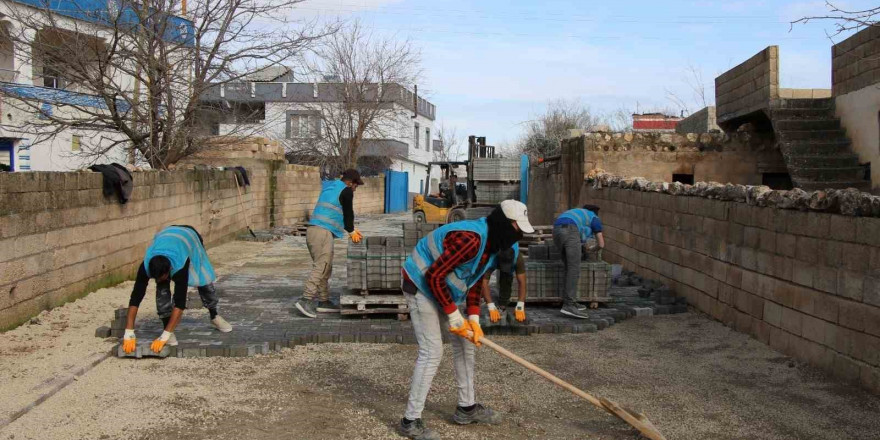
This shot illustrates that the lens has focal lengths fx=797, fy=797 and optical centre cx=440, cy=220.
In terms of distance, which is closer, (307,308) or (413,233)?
(307,308)

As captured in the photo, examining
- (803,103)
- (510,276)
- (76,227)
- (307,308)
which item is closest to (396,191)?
(803,103)

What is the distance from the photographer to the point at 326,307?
916cm

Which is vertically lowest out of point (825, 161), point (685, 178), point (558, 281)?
point (558, 281)

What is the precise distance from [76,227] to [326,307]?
320 centimetres

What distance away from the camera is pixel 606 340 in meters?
8.06

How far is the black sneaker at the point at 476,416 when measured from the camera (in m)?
5.23

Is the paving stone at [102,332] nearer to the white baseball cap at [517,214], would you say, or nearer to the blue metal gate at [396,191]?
the white baseball cap at [517,214]

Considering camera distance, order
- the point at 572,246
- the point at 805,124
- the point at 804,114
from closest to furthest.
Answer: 1. the point at 572,246
2. the point at 805,124
3. the point at 804,114

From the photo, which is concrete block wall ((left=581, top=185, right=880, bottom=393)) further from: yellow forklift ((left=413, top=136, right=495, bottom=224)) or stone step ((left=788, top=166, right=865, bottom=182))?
yellow forklift ((left=413, top=136, right=495, bottom=224))

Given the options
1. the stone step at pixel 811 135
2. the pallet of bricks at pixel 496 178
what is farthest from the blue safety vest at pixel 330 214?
the pallet of bricks at pixel 496 178

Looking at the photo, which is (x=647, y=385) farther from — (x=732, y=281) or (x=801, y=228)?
(x=732, y=281)

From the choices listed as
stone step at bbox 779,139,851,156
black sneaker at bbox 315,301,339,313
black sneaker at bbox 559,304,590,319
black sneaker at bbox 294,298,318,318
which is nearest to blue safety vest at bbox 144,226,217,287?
black sneaker at bbox 294,298,318,318

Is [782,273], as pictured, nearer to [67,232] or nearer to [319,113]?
[67,232]

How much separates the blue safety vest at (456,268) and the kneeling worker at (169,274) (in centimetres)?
253
